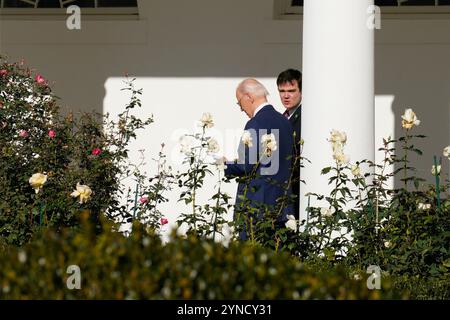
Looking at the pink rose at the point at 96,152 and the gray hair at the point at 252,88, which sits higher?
the gray hair at the point at 252,88

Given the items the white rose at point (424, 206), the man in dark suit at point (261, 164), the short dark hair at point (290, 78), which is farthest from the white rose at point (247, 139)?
the short dark hair at point (290, 78)

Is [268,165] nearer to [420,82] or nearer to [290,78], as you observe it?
[290,78]

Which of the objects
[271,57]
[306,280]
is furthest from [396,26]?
[306,280]

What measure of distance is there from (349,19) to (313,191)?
1239 mm

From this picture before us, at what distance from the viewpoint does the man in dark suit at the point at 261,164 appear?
6180mm

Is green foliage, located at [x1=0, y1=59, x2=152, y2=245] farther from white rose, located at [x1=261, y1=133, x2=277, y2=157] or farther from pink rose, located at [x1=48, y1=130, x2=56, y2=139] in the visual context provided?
white rose, located at [x1=261, y1=133, x2=277, y2=157]

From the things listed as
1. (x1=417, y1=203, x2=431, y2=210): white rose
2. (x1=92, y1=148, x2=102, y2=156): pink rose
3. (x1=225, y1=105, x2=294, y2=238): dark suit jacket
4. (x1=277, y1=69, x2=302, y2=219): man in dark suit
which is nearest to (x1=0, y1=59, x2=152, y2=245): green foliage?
(x1=92, y1=148, x2=102, y2=156): pink rose

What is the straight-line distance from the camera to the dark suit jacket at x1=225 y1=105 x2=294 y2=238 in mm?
6469

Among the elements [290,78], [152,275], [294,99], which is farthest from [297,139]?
[152,275]

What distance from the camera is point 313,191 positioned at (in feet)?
22.5

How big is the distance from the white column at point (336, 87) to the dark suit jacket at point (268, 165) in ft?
0.53

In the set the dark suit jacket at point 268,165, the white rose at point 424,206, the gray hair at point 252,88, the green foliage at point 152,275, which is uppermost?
the gray hair at point 252,88

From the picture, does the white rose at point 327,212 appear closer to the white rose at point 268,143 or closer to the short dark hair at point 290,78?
the white rose at point 268,143
